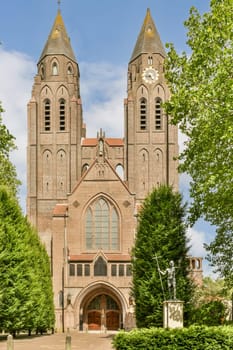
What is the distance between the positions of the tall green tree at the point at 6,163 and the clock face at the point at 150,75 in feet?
107

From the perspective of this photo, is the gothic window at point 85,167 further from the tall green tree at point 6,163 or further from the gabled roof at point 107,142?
the tall green tree at point 6,163

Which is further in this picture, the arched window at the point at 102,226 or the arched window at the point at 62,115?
the arched window at the point at 62,115

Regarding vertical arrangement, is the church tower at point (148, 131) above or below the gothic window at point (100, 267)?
above

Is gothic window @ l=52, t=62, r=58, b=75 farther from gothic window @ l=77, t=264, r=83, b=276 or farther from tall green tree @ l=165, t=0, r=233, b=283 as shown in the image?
tall green tree @ l=165, t=0, r=233, b=283

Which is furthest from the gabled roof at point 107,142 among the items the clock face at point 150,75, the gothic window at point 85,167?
the clock face at point 150,75

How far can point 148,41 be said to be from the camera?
77.9m

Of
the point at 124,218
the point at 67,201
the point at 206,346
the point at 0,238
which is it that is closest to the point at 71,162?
the point at 67,201

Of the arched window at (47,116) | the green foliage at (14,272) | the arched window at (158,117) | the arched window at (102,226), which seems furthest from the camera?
the arched window at (158,117)

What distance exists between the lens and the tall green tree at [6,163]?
25109 mm

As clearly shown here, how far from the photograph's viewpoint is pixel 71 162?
237 feet

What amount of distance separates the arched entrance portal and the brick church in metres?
0.10

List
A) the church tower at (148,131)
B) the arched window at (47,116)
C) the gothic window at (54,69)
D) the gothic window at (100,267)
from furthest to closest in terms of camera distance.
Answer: the gothic window at (54,69)
the arched window at (47,116)
the church tower at (148,131)
the gothic window at (100,267)

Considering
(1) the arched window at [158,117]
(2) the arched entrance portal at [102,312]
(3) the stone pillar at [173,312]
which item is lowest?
(2) the arched entrance portal at [102,312]

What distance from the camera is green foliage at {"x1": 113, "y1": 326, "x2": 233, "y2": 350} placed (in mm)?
21703
